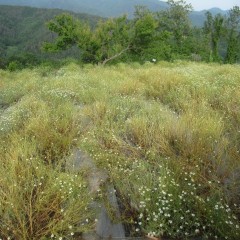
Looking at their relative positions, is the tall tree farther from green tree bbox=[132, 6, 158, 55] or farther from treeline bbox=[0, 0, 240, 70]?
green tree bbox=[132, 6, 158, 55]

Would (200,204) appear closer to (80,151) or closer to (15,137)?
(80,151)

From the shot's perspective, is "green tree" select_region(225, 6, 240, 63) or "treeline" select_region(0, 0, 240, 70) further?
"green tree" select_region(225, 6, 240, 63)

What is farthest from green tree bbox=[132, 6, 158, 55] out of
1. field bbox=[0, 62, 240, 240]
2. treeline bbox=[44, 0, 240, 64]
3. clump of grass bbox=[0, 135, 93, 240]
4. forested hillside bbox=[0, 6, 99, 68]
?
forested hillside bbox=[0, 6, 99, 68]

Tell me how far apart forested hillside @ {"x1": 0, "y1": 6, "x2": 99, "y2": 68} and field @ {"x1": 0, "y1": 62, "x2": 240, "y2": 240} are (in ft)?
329

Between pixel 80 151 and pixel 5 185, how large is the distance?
1.21 m

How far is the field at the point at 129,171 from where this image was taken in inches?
101

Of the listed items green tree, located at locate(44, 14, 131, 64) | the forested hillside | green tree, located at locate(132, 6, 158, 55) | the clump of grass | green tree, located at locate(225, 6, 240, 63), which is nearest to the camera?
the clump of grass

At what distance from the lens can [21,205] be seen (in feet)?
8.66

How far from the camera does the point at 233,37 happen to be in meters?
36.1

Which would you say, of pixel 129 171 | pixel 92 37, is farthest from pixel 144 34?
pixel 129 171

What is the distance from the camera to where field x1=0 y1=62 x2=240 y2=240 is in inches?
101

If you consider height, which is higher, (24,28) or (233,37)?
(233,37)

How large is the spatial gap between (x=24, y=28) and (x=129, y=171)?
170121 mm

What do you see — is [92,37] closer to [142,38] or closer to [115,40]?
[115,40]
